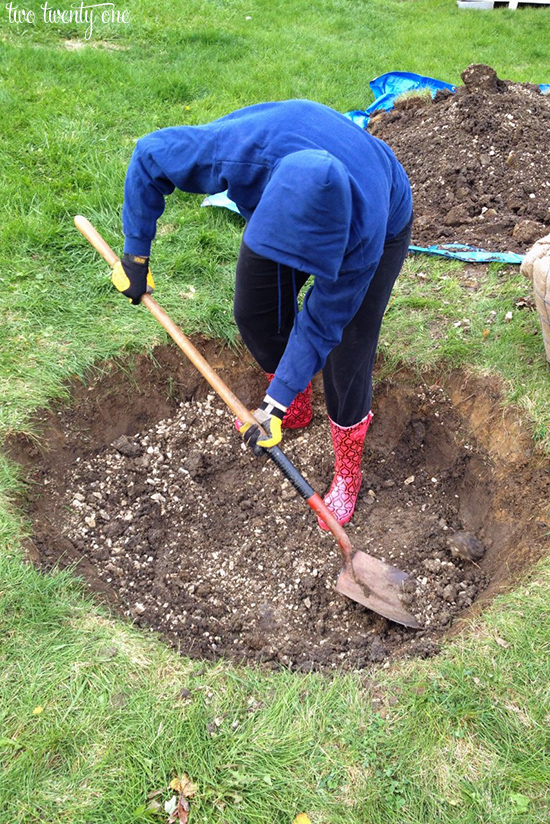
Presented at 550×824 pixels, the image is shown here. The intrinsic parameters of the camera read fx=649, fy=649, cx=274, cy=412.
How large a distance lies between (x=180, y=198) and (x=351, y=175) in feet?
9.76

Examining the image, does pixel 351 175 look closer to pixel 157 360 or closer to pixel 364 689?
pixel 364 689

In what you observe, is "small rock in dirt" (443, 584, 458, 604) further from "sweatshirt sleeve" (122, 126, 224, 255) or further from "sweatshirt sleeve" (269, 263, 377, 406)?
"sweatshirt sleeve" (122, 126, 224, 255)

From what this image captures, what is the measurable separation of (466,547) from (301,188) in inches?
73.5

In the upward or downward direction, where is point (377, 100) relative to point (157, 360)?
upward

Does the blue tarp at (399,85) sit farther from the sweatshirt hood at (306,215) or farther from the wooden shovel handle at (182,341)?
the sweatshirt hood at (306,215)

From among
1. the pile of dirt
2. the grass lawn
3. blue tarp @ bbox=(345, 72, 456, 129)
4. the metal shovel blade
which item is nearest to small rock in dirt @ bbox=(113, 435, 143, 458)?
the grass lawn

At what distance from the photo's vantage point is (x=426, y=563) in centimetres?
292

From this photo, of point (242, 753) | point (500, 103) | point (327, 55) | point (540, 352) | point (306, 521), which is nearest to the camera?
point (242, 753)

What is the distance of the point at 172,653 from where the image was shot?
7.66ft

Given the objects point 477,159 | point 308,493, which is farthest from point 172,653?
point 477,159

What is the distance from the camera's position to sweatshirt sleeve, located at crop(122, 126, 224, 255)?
6.47ft

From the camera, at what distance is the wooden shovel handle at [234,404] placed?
240 centimetres

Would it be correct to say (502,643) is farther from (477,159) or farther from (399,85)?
(399,85)

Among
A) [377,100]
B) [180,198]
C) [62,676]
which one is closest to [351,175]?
[62,676]
